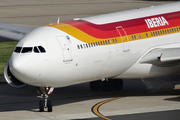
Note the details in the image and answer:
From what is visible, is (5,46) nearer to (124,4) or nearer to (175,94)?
(175,94)

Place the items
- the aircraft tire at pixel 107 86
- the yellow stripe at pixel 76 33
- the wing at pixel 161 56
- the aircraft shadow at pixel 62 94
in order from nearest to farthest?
1. the yellow stripe at pixel 76 33
2. the wing at pixel 161 56
3. the aircraft shadow at pixel 62 94
4. the aircraft tire at pixel 107 86

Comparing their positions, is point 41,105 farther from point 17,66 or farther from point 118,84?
point 118,84

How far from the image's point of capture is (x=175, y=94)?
92.7ft

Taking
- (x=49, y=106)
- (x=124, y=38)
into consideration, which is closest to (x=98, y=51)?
(x=124, y=38)

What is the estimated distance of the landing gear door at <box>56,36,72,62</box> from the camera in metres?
23.3

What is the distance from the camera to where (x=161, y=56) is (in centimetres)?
2609

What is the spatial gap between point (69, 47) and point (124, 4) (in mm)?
48436

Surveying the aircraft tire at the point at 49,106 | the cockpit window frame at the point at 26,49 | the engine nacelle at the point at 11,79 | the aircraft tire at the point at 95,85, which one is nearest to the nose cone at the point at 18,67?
the cockpit window frame at the point at 26,49

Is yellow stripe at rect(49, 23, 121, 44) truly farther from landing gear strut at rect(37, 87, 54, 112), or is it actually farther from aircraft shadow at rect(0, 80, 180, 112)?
aircraft shadow at rect(0, 80, 180, 112)

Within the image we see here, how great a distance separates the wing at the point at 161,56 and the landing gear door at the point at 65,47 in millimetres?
4664

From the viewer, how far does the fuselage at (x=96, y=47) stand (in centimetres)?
2286

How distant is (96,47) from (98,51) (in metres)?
0.21

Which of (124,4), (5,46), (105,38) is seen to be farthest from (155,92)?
(124,4)

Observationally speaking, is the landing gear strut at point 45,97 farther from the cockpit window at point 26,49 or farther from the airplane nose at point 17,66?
the cockpit window at point 26,49
